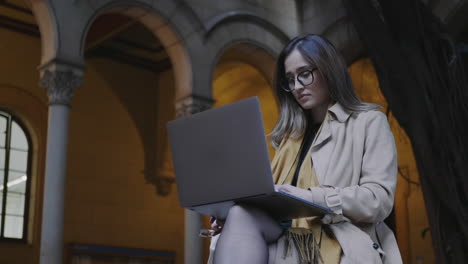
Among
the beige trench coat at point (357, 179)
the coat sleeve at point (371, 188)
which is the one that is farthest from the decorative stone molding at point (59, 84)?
the coat sleeve at point (371, 188)

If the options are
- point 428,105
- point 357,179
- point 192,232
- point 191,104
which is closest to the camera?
point 357,179

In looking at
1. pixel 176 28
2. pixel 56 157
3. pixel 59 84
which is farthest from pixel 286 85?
pixel 176 28

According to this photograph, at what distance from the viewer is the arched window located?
35.2 feet

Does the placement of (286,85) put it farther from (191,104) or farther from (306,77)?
(191,104)

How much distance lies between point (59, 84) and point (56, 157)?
0.93 metres

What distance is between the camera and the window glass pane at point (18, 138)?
11047 mm

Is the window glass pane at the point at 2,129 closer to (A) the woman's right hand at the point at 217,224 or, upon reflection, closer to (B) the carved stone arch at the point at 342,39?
(B) the carved stone arch at the point at 342,39

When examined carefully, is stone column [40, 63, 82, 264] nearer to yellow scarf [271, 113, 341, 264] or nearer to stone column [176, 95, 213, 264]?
stone column [176, 95, 213, 264]

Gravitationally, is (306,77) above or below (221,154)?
above

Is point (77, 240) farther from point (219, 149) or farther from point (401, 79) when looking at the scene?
point (219, 149)

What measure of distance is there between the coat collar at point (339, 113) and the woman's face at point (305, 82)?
0.07 m

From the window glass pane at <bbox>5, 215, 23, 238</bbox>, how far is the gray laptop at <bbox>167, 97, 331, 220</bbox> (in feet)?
31.1

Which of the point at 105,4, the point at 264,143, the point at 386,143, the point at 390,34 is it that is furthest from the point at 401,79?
the point at 105,4

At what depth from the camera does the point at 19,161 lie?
11.0 m
